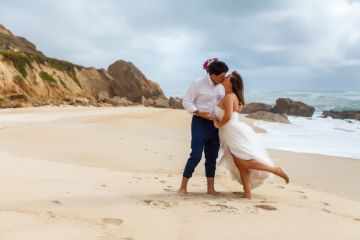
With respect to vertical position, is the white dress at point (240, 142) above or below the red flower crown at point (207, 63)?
below

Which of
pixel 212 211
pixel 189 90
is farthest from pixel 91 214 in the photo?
pixel 189 90

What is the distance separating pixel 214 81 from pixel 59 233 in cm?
280

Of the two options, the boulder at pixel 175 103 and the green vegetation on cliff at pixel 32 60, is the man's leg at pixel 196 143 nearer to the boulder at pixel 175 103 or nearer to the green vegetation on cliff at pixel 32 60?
the green vegetation on cliff at pixel 32 60

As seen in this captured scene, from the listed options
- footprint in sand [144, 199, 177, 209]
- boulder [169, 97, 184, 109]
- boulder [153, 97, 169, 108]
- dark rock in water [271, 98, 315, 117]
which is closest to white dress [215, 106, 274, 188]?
footprint in sand [144, 199, 177, 209]

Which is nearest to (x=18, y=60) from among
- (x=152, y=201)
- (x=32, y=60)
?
(x=32, y=60)

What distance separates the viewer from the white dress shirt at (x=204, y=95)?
217 inches

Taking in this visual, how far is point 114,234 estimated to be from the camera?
3512mm

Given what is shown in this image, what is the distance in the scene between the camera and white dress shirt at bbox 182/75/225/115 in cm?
550

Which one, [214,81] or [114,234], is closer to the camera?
[114,234]

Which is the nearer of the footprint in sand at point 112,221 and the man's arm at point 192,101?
the footprint in sand at point 112,221

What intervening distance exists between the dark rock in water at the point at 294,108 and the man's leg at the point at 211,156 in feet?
125

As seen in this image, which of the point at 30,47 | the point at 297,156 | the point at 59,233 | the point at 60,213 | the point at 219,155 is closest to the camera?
the point at 59,233

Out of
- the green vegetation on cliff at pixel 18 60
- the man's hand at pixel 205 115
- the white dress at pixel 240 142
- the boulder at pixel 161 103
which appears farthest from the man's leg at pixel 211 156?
the boulder at pixel 161 103

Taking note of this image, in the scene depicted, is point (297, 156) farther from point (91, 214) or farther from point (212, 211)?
point (91, 214)
